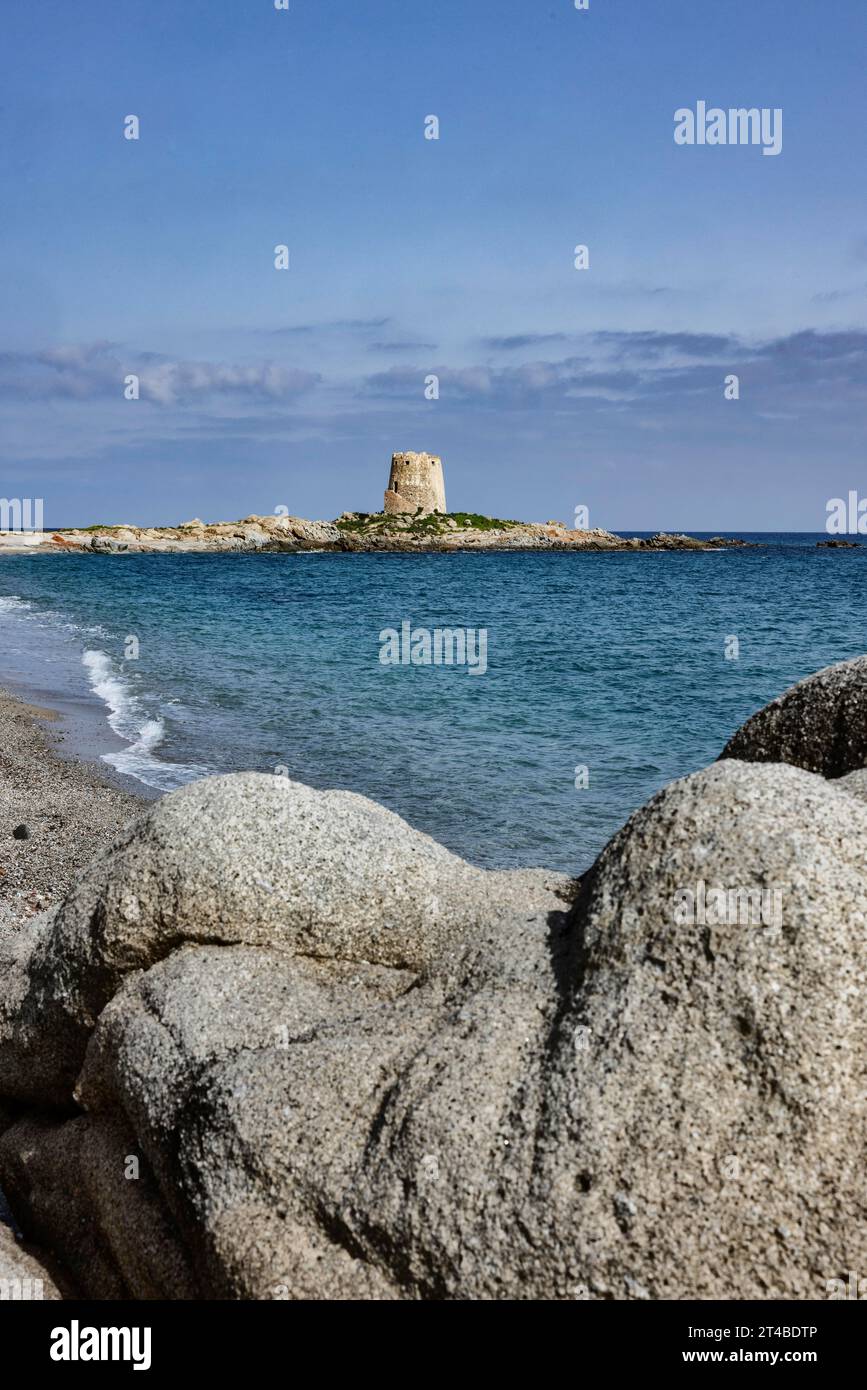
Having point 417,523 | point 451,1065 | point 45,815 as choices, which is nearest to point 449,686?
point 45,815

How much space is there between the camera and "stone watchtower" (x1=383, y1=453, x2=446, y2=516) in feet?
402

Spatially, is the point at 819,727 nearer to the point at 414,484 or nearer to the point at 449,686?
the point at 449,686

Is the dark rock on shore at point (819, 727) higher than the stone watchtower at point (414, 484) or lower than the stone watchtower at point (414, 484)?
lower

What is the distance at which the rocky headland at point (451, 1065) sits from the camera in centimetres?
416

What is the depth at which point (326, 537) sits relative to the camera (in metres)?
124

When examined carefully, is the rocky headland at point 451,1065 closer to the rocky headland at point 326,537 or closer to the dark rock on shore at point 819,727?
the dark rock on shore at point 819,727

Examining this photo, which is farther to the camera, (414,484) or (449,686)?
(414,484)

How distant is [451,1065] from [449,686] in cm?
2379

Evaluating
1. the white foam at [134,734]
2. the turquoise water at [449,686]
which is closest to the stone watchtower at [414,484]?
the turquoise water at [449,686]

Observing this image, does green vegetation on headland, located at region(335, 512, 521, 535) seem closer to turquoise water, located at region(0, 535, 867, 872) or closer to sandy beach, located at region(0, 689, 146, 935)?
turquoise water, located at region(0, 535, 867, 872)

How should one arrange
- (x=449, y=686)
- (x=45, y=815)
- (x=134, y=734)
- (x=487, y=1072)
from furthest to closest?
1. (x=449, y=686)
2. (x=134, y=734)
3. (x=45, y=815)
4. (x=487, y=1072)

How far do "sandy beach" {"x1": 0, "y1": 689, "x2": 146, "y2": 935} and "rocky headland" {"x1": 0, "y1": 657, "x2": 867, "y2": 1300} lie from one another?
4.28 m

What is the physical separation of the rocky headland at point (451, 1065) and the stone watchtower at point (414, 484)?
118712 mm
